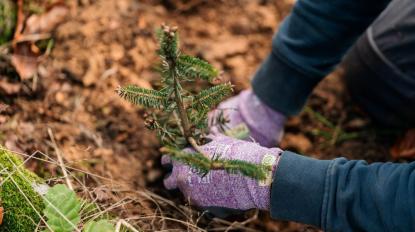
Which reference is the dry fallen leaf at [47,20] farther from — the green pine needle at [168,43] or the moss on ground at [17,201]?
the green pine needle at [168,43]

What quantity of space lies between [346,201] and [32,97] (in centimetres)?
128

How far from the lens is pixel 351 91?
2.39 meters

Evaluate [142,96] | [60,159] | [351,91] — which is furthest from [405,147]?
[60,159]

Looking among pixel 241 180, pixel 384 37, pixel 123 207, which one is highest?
pixel 384 37

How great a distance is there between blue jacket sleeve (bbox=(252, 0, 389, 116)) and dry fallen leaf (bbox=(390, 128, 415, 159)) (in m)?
0.53

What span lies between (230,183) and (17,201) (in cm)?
65

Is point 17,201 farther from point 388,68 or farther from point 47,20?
point 388,68

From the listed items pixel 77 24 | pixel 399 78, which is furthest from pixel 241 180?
pixel 77 24

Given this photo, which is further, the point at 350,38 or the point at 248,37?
the point at 248,37

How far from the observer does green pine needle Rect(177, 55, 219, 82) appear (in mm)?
1241

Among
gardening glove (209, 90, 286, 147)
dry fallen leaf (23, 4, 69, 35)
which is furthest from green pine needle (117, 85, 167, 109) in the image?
dry fallen leaf (23, 4, 69, 35)

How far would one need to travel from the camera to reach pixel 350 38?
1.96 metres

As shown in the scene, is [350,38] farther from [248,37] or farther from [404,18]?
[248,37]

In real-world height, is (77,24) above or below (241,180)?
above
